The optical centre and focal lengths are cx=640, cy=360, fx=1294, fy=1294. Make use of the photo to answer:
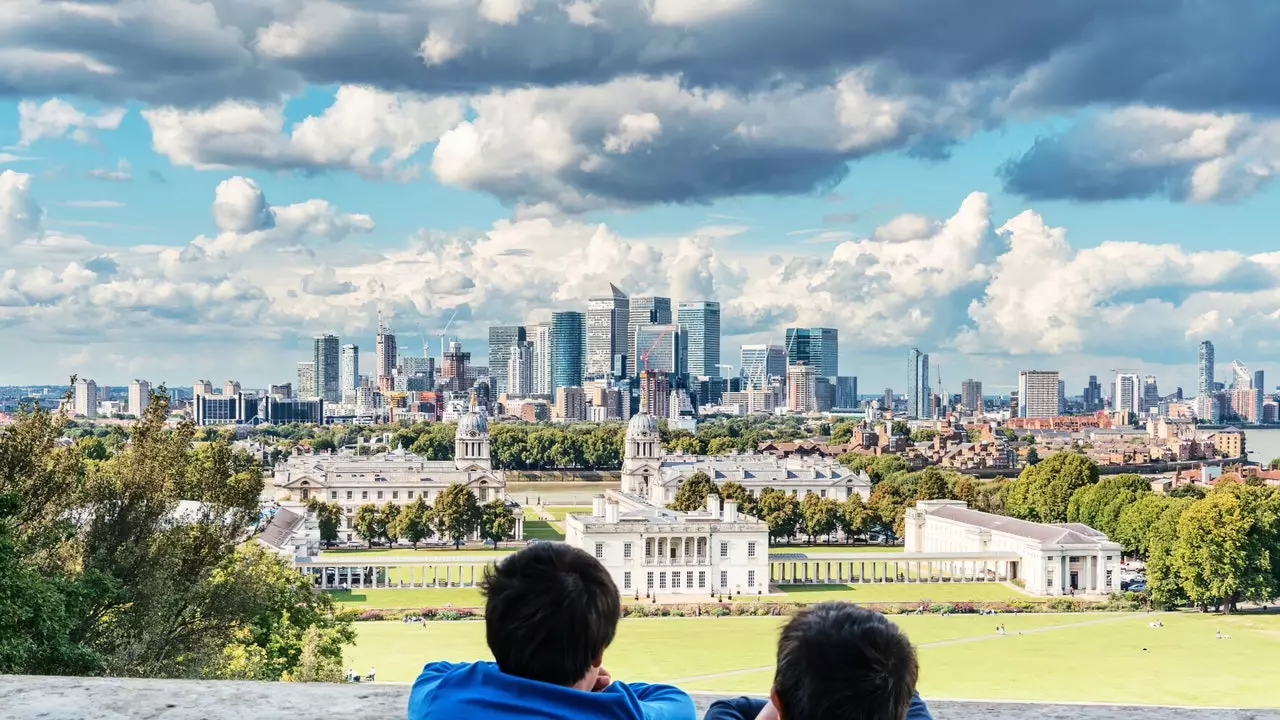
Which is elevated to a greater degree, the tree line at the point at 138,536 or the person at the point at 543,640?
the person at the point at 543,640

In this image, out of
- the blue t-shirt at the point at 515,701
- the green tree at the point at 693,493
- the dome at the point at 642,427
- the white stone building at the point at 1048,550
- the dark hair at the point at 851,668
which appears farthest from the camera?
the dome at the point at 642,427

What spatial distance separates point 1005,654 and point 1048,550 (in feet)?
60.1

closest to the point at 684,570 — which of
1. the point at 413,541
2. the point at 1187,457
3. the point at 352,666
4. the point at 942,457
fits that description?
the point at 413,541

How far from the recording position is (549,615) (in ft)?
12.1

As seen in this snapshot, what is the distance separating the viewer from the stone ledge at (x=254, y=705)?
5195mm

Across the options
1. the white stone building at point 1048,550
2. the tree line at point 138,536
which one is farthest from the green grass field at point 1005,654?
the tree line at point 138,536

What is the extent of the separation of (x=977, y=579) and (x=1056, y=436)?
144 m

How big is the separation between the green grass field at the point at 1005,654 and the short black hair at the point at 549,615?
2449cm

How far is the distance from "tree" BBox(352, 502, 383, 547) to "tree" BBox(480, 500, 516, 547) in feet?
18.1

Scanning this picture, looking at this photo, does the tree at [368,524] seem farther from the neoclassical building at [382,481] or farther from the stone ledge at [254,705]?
the stone ledge at [254,705]

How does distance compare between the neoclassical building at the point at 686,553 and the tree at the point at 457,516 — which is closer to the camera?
the neoclassical building at the point at 686,553

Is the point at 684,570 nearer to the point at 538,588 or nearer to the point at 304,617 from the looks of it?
the point at 304,617

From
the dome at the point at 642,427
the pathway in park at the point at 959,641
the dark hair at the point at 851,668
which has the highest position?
the dark hair at the point at 851,668

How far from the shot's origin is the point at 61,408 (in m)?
17.5
